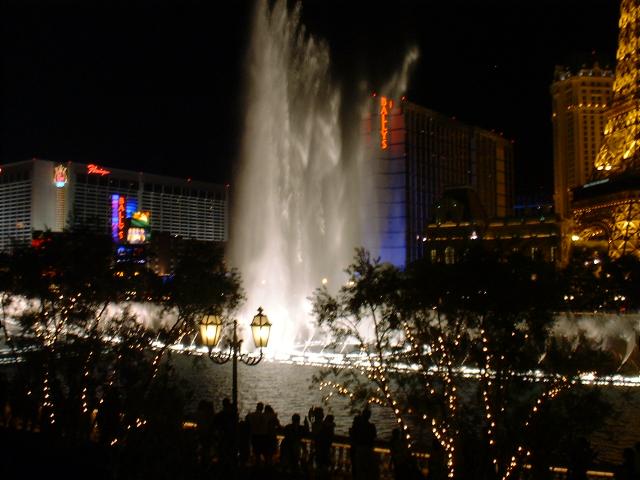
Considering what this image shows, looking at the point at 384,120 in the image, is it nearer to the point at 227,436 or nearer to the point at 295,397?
the point at 295,397

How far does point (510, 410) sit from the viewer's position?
9.45m

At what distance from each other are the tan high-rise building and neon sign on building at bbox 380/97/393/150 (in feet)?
92.4

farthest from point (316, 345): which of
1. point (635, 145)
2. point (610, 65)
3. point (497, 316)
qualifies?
point (610, 65)

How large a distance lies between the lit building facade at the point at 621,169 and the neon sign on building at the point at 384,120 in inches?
1001

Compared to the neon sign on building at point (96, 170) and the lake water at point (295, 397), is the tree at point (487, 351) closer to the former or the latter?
the lake water at point (295, 397)

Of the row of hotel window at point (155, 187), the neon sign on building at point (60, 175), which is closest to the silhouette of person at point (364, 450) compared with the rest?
the neon sign on building at point (60, 175)

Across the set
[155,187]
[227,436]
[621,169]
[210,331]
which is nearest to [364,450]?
[227,436]

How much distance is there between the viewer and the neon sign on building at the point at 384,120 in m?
72.6

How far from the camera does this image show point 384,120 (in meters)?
72.9

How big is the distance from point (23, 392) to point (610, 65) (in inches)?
3688

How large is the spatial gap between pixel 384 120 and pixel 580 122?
31309mm

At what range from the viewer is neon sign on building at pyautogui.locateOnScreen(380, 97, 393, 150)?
72.6m

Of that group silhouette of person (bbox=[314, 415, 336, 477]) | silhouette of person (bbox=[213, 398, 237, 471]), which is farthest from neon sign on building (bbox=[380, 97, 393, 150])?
silhouette of person (bbox=[314, 415, 336, 477])

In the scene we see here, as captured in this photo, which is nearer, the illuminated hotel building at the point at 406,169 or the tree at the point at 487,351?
the tree at the point at 487,351
